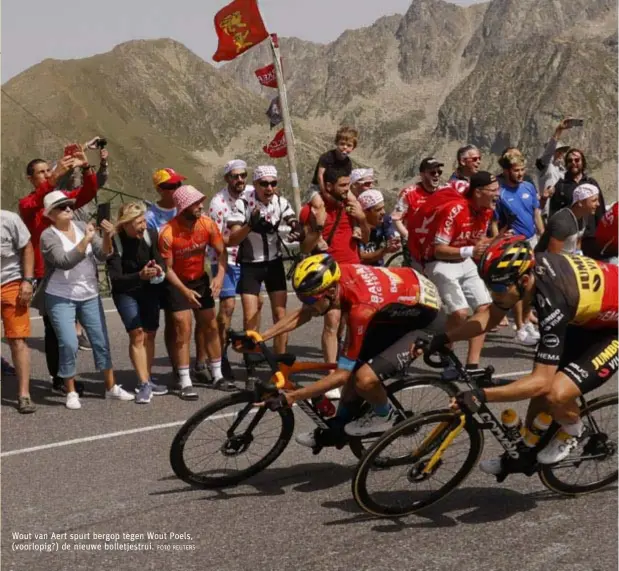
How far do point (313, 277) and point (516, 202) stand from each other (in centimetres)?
524

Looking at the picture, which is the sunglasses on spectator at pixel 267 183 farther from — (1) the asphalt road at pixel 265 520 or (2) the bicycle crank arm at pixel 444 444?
(2) the bicycle crank arm at pixel 444 444

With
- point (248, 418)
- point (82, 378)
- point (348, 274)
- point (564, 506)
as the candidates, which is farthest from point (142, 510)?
point (82, 378)

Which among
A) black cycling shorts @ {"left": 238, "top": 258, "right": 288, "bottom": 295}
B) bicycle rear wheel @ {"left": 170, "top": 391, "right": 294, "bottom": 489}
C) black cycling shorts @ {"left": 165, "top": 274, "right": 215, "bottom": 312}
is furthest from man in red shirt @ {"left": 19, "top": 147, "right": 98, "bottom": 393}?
bicycle rear wheel @ {"left": 170, "top": 391, "right": 294, "bottom": 489}

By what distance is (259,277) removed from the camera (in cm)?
886

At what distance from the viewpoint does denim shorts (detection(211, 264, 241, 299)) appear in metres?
8.96

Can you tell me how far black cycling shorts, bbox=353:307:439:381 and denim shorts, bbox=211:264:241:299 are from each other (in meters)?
3.04

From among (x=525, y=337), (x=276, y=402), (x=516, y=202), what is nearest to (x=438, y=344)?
(x=276, y=402)

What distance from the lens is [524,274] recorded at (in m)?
5.00

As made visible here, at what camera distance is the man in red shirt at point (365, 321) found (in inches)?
221

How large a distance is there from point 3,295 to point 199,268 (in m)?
1.78

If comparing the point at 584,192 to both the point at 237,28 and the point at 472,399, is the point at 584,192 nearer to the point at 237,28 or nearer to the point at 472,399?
the point at 472,399

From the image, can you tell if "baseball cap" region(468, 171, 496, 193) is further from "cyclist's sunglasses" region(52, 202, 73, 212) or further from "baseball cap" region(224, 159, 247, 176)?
"cyclist's sunglasses" region(52, 202, 73, 212)

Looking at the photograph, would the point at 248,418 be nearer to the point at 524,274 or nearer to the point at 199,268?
the point at 524,274

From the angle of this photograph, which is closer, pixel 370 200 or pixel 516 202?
pixel 370 200
